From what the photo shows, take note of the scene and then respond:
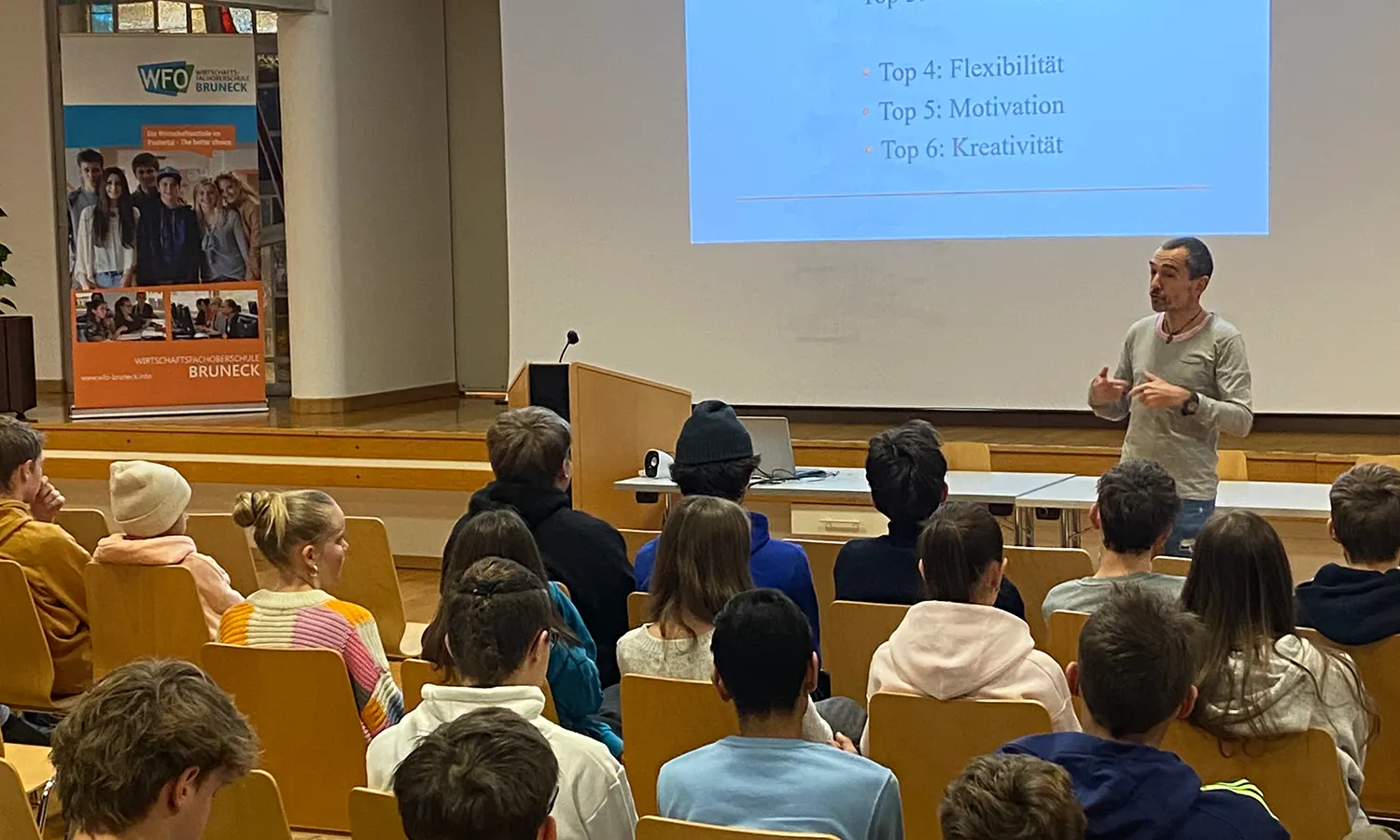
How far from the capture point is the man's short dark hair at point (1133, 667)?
212 cm

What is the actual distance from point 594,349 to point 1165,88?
11.3 feet

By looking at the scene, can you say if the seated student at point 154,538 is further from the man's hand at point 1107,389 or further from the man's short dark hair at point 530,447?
the man's hand at point 1107,389

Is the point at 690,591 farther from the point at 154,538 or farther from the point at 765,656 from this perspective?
the point at 154,538

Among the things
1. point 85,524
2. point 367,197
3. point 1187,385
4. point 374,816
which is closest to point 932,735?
point 374,816

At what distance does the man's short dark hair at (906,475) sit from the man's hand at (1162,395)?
1.09 metres

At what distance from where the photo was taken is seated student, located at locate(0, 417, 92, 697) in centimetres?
421

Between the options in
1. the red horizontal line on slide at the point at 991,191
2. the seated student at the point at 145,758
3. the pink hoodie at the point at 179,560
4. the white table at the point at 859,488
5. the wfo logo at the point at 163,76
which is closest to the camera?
the seated student at the point at 145,758

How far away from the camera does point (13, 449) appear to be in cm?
433

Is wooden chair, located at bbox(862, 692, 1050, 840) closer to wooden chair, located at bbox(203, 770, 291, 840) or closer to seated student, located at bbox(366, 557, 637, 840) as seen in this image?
seated student, located at bbox(366, 557, 637, 840)

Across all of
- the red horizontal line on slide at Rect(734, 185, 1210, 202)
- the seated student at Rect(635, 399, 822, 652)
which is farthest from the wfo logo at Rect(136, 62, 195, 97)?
the seated student at Rect(635, 399, 822, 652)

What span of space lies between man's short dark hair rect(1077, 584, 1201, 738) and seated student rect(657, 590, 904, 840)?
33cm

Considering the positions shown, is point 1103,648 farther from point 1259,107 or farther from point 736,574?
point 1259,107

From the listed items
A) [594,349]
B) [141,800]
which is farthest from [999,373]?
[141,800]

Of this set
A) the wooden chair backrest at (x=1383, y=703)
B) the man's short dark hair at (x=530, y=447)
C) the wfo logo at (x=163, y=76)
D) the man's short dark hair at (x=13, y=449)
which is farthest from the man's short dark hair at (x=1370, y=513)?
the wfo logo at (x=163, y=76)
